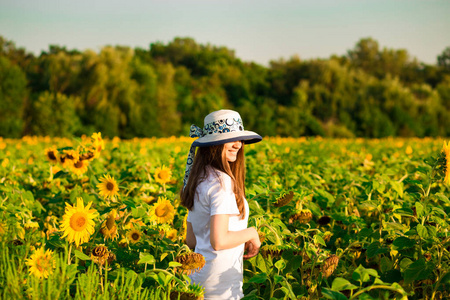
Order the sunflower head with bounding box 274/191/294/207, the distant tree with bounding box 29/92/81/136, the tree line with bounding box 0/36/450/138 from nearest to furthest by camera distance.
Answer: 1. the sunflower head with bounding box 274/191/294/207
2. the distant tree with bounding box 29/92/81/136
3. the tree line with bounding box 0/36/450/138

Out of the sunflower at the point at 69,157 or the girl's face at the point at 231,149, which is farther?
the sunflower at the point at 69,157

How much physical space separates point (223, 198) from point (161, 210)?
2.06 feet

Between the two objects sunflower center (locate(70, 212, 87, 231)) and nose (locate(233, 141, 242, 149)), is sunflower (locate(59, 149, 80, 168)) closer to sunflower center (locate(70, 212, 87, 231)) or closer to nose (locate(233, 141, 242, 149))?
sunflower center (locate(70, 212, 87, 231))

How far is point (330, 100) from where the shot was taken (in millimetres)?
27094

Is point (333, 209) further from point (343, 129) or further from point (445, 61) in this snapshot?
point (445, 61)

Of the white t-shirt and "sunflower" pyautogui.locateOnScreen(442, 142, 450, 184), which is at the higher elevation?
"sunflower" pyautogui.locateOnScreen(442, 142, 450, 184)

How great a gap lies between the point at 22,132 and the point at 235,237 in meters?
19.7

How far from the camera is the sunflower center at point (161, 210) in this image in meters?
2.47

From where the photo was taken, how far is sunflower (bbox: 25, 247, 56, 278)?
78.7 inches

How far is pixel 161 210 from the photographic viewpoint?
8.09 ft

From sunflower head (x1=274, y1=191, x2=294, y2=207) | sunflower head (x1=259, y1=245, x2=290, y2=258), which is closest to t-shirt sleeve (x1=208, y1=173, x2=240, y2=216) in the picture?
sunflower head (x1=259, y1=245, x2=290, y2=258)

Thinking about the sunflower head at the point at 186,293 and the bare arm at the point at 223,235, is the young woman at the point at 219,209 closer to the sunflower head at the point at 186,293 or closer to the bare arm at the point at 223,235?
the bare arm at the point at 223,235

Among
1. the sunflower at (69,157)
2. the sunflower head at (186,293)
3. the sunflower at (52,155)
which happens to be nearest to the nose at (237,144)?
the sunflower head at (186,293)

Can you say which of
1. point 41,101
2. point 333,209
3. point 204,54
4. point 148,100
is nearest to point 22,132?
point 41,101
